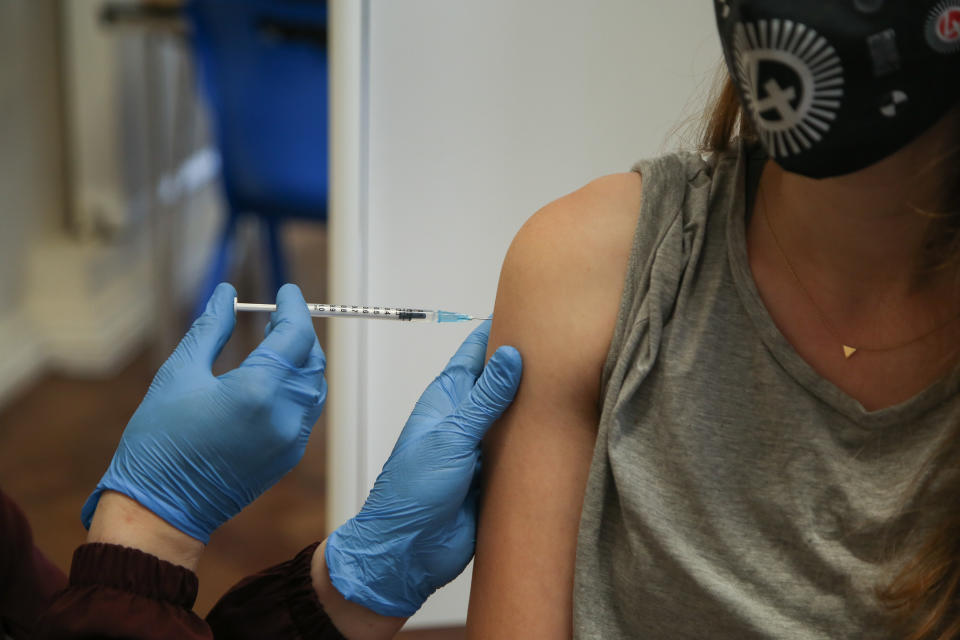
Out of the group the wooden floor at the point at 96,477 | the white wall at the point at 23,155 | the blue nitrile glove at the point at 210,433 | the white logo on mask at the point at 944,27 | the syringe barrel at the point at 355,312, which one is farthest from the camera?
the white wall at the point at 23,155

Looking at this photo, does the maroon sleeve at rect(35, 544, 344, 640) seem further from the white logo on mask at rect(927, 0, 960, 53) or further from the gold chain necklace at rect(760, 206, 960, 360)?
the white logo on mask at rect(927, 0, 960, 53)

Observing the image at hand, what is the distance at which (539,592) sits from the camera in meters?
0.98

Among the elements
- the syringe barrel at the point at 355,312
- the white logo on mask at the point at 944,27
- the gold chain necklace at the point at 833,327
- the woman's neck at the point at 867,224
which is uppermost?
the white logo on mask at the point at 944,27

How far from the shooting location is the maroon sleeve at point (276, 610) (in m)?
1.10

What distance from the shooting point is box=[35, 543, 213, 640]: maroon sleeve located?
36.6 inches

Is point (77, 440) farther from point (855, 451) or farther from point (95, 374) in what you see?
point (855, 451)

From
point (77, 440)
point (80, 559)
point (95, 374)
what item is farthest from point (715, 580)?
point (95, 374)

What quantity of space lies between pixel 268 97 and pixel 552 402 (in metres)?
2.14

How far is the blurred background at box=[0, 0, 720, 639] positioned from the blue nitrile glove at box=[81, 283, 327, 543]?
0.52 m

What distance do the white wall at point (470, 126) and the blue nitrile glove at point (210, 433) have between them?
0.52m

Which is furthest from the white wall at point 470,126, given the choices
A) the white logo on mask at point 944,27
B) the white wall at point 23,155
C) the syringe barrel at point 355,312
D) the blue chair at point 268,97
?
the white wall at point 23,155

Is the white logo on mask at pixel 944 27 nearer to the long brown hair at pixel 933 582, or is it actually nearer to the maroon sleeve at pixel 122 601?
the long brown hair at pixel 933 582

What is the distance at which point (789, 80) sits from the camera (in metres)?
0.81

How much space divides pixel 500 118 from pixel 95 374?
235 centimetres
